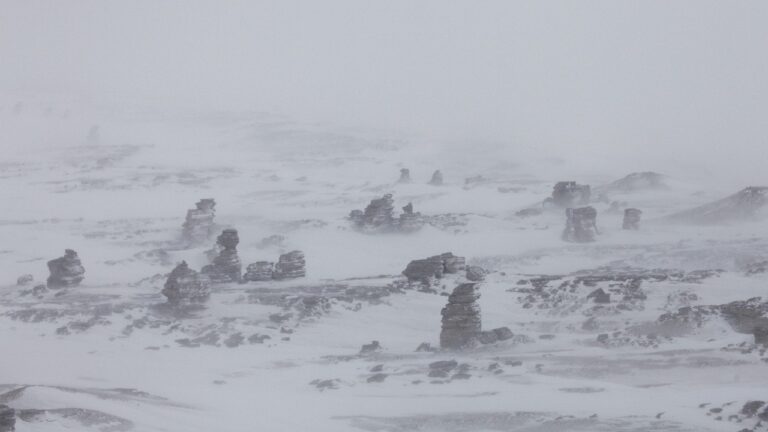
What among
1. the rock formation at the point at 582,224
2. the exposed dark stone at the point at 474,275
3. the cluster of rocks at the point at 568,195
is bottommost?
the exposed dark stone at the point at 474,275

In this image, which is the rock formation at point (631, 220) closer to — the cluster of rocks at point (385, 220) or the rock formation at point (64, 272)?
the cluster of rocks at point (385, 220)

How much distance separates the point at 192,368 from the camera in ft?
93.7

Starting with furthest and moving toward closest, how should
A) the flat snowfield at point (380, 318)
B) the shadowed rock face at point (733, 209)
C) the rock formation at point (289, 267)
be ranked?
the shadowed rock face at point (733, 209) < the rock formation at point (289, 267) < the flat snowfield at point (380, 318)

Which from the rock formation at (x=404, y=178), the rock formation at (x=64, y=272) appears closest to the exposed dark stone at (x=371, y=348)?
the rock formation at (x=64, y=272)

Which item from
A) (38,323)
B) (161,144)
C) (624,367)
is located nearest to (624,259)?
(624,367)

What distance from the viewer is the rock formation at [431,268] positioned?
3762cm

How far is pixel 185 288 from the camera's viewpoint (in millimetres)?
34938

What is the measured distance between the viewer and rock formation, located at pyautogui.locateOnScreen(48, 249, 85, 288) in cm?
4009

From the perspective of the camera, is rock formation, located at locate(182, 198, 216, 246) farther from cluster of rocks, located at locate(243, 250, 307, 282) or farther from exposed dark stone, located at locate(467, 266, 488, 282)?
exposed dark stone, located at locate(467, 266, 488, 282)

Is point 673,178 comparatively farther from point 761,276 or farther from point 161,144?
point 161,144

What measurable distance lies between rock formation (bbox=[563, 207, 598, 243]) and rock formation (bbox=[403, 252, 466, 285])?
575 inches

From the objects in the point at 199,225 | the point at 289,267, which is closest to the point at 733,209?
the point at 289,267

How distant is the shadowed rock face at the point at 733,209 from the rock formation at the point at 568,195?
294 inches

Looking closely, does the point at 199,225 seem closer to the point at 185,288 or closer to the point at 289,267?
the point at 289,267
